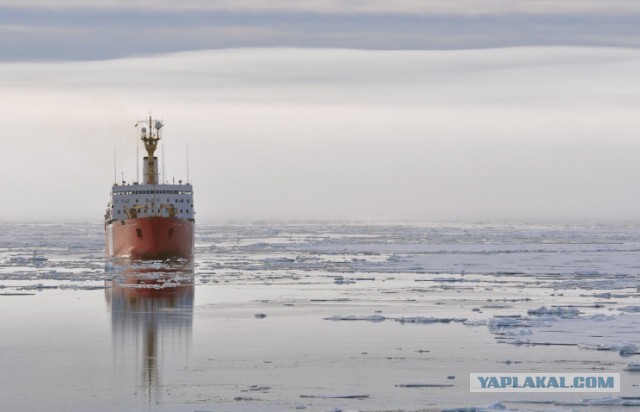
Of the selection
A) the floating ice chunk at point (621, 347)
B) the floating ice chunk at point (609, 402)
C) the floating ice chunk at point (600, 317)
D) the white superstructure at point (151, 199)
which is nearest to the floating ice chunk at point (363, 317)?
the floating ice chunk at point (600, 317)

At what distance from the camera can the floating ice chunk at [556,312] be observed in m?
27.6

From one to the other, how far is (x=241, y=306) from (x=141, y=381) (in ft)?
40.8

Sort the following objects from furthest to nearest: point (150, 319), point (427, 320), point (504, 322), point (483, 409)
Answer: point (150, 319)
point (427, 320)
point (504, 322)
point (483, 409)

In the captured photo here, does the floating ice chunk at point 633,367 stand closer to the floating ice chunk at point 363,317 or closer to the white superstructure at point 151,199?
the floating ice chunk at point 363,317

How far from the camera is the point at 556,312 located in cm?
2792

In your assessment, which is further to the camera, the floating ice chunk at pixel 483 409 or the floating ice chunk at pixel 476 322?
the floating ice chunk at pixel 476 322

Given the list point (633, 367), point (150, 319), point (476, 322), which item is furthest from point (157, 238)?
point (633, 367)

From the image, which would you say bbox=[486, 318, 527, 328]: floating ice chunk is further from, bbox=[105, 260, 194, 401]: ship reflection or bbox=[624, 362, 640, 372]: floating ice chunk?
bbox=[105, 260, 194, 401]: ship reflection

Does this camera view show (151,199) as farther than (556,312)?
Yes

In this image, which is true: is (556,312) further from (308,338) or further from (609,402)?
(609,402)

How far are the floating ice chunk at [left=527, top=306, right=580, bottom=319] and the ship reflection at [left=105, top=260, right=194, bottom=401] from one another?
25.4 ft

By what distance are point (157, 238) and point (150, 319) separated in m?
32.8

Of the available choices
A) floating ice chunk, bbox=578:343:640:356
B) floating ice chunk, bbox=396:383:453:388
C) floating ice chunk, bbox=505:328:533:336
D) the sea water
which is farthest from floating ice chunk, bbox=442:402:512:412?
floating ice chunk, bbox=505:328:533:336

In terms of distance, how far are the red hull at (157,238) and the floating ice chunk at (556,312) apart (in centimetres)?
3469
